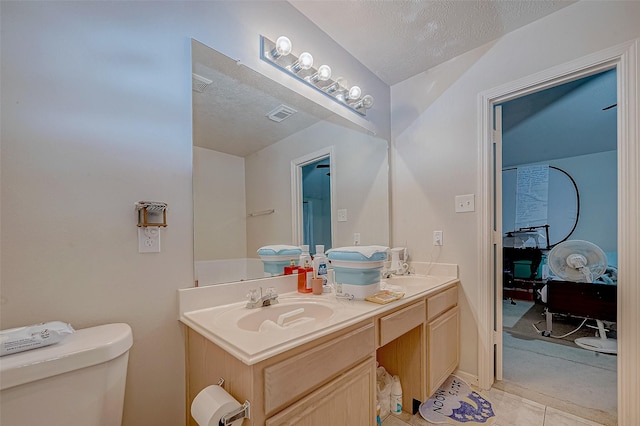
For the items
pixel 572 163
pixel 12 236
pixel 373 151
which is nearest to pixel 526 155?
pixel 572 163

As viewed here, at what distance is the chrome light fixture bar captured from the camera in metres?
1.46

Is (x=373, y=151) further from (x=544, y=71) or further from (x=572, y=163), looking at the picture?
(x=572, y=163)

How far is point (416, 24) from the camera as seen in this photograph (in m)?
1.74

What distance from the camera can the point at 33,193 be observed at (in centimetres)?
85

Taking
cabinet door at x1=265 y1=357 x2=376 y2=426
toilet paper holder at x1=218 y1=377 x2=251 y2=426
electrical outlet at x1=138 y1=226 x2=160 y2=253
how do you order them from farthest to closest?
electrical outlet at x1=138 y1=226 x2=160 y2=253, cabinet door at x1=265 y1=357 x2=376 y2=426, toilet paper holder at x1=218 y1=377 x2=251 y2=426

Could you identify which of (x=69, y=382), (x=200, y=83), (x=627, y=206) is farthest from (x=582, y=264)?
(x=69, y=382)

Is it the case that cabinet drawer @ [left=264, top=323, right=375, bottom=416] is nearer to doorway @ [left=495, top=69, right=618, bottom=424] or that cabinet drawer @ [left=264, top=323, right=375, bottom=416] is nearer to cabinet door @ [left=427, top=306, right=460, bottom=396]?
cabinet door @ [left=427, top=306, right=460, bottom=396]

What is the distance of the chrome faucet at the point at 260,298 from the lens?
48.4 inches

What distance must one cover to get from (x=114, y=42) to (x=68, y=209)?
64 cm

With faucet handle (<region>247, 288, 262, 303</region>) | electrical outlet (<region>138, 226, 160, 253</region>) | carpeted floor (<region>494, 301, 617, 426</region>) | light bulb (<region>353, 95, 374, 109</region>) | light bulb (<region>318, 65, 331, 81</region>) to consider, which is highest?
light bulb (<region>318, 65, 331, 81</region>)

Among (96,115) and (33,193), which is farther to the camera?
(96,115)

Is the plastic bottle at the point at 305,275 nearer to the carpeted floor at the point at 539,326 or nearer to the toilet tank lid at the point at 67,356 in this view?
the toilet tank lid at the point at 67,356

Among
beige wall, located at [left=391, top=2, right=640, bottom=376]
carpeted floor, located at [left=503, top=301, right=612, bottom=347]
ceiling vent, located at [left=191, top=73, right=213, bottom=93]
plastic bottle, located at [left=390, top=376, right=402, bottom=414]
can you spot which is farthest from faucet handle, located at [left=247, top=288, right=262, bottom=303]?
carpeted floor, located at [left=503, top=301, right=612, bottom=347]

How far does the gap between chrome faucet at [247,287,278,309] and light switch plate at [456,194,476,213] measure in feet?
4.95
